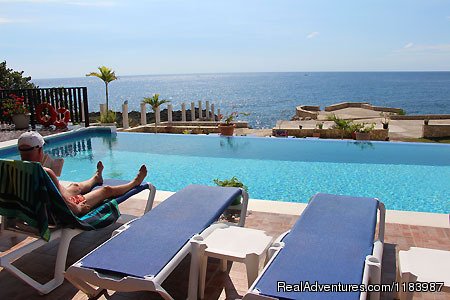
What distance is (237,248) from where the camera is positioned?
2.91 metres

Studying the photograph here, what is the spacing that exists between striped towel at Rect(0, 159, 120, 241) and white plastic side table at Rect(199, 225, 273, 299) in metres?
1.18

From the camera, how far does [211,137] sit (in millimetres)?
11727

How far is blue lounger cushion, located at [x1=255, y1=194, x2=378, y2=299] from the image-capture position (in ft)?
7.88

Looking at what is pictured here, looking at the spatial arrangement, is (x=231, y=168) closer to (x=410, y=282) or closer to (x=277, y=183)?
(x=277, y=183)

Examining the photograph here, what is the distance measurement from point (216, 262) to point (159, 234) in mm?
749

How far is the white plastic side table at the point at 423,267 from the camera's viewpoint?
8.04ft

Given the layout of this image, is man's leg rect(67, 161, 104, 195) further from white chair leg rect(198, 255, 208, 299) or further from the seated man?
white chair leg rect(198, 255, 208, 299)

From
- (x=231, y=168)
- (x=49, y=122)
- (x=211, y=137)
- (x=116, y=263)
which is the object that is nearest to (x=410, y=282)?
(x=116, y=263)

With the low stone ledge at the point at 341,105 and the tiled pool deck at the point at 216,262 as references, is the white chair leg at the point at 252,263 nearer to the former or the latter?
the tiled pool deck at the point at 216,262

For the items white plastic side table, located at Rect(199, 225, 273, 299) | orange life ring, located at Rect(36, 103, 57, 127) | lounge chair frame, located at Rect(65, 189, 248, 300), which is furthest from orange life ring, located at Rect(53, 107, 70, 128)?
white plastic side table, located at Rect(199, 225, 273, 299)

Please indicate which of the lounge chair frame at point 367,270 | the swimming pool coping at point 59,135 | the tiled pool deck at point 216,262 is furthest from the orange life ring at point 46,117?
the lounge chair frame at point 367,270

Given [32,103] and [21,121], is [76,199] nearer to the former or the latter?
[21,121]

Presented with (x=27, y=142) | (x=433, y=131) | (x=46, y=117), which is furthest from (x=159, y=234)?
(x=433, y=131)

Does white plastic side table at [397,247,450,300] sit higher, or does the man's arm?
the man's arm
